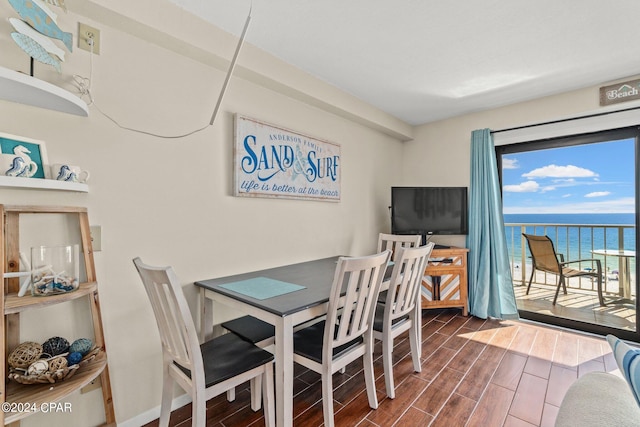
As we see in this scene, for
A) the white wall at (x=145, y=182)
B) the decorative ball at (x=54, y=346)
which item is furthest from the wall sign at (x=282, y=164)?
the decorative ball at (x=54, y=346)

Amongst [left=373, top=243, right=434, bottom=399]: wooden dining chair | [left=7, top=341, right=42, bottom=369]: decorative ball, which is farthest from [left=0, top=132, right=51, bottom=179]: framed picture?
[left=373, top=243, right=434, bottom=399]: wooden dining chair

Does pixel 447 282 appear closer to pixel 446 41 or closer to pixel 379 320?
pixel 379 320

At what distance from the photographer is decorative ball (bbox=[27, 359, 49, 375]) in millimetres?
1126

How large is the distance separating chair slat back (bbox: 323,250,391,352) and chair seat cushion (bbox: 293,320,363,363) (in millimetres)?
72

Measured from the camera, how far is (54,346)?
49.4 inches

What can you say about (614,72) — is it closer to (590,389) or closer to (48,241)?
(590,389)

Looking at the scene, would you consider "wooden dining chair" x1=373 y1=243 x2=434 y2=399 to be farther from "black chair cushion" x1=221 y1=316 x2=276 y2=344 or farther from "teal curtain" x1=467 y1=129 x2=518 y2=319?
"teal curtain" x1=467 y1=129 x2=518 y2=319

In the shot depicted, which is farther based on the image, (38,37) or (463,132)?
(463,132)

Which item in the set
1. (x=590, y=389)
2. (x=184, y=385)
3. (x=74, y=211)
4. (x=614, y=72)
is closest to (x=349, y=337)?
(x=184, y=385)

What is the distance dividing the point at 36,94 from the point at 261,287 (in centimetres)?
137

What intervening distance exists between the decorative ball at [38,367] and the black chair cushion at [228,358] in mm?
503

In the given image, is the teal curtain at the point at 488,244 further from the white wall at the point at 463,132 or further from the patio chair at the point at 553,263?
the patio chair at the point at 553,263

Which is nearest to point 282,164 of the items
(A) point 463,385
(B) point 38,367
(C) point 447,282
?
(B) point 38,367

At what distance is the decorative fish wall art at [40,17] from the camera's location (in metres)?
1.10
